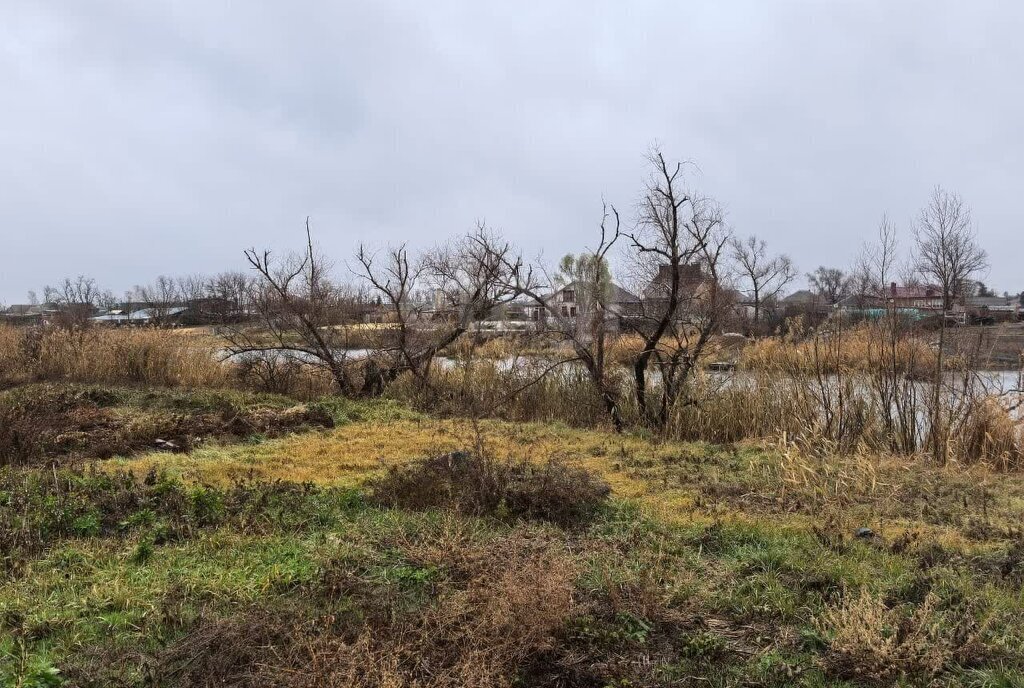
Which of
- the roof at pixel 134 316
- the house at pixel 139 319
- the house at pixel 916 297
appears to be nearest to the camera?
the house at pixel 916 297

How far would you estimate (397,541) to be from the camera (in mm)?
4617

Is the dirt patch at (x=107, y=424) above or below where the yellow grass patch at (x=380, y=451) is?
above

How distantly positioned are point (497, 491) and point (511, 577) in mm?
1899

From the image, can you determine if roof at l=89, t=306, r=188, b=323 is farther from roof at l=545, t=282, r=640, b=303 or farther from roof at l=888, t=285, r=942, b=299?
roof at l=888, t=285, r=942, b=299

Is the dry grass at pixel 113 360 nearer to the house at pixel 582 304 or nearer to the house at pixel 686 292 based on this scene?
the house at pixel 582 304

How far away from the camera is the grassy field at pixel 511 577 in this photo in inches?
122

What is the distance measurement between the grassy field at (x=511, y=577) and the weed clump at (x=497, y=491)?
29 mm

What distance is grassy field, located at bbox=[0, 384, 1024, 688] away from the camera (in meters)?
3.09

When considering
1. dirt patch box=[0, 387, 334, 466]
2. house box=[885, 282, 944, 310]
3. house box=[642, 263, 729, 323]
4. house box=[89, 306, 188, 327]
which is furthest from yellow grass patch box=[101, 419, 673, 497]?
house box=[89, 306, 188, 327]

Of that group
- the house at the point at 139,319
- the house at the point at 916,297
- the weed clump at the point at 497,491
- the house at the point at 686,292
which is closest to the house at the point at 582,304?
the house at the point at 686,292

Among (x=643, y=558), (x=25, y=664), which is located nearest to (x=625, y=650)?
(x=643, y=558)

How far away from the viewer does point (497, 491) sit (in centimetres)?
562

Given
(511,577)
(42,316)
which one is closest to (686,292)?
(511,577)

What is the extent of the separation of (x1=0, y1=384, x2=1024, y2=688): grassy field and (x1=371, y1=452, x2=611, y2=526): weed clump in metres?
0.03
